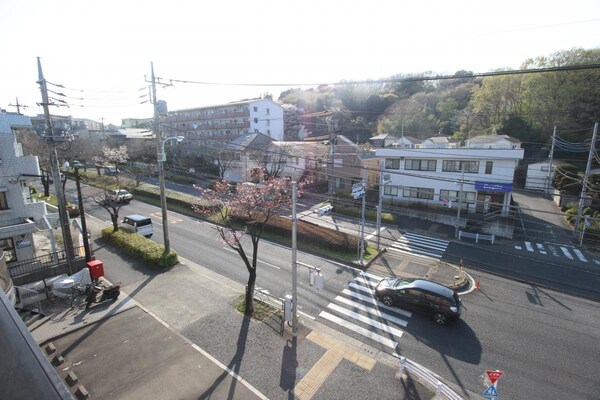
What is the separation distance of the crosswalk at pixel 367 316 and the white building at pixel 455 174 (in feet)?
46.9

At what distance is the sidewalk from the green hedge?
3121mm

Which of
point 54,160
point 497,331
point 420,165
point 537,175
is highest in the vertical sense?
point 54,160

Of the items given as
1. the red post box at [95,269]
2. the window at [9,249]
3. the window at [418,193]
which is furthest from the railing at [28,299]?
the window at [418,193]

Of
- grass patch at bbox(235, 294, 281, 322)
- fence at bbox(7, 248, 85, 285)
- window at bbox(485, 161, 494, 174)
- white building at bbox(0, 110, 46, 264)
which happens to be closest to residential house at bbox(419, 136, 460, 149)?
window at bbox(485, 161, 494, 174)

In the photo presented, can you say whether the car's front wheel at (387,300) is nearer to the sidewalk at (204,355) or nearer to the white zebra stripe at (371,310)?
the white zebra stripe at (371,310)

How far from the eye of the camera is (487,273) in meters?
17.3

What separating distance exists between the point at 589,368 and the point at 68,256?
21606 mm

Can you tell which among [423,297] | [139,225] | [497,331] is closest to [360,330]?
[423,297]

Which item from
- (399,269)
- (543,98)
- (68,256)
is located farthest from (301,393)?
(543,98)

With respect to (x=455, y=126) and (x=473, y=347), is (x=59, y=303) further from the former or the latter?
(x=455, y=126)

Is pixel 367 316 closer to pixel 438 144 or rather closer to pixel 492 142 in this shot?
pixel 438 144

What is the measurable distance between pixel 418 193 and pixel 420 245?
11.0 metres

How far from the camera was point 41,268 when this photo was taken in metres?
13.9

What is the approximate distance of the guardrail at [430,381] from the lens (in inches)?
304
